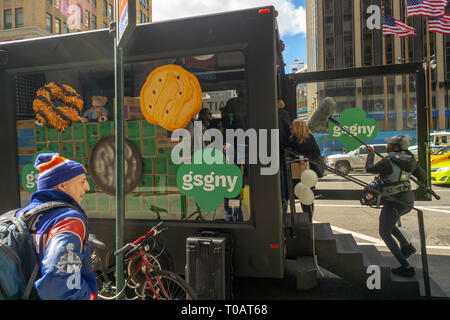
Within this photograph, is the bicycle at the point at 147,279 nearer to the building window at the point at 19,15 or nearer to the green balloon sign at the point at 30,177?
the green balloon sign at the point at 30,177

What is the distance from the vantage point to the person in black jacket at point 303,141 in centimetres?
409

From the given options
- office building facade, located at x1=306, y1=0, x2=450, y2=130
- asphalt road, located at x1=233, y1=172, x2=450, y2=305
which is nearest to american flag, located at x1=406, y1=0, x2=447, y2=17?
asphalt road, located at x1=233, y1=172, x2=450, y2=305

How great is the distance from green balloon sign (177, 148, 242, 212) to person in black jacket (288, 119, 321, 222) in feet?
4.19

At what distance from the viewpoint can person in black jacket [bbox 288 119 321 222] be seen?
13.4ft

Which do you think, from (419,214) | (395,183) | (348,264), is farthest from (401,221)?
(348,264)

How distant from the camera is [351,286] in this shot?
13.7ft

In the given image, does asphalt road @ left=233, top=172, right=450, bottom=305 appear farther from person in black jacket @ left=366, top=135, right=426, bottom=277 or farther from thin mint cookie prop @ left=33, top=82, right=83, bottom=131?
thin mint cookie prop @ left=33, top=82, right=83, bottom=131

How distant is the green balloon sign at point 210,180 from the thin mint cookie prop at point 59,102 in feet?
4.82

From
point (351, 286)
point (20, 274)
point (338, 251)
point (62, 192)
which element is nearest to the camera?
Answer: point (20, 274)

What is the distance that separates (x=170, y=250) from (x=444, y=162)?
1404 cm

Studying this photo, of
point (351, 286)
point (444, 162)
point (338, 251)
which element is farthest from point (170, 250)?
point (444, 162)

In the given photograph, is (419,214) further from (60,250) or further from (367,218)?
(367,218)
